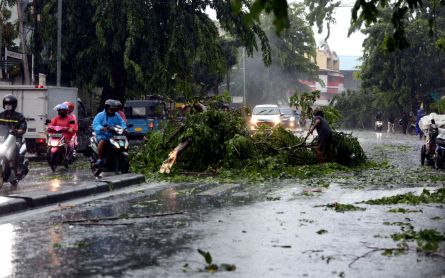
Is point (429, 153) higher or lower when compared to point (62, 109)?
lower

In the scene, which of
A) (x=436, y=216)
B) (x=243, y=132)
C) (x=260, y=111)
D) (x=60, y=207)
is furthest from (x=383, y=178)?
(x=260, y=111)

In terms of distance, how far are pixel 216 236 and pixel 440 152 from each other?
12900 millimetres

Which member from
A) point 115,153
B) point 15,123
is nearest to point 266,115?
point 115,153

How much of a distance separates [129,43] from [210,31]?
4242 mm

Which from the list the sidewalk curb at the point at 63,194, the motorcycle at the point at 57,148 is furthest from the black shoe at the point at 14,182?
the motorcycle at the point at 57,148

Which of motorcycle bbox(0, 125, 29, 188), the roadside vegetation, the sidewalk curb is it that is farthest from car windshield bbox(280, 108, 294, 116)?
motorcycle bbox(0, 125, 29, 188)

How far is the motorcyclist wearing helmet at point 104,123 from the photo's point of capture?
52.8 ft

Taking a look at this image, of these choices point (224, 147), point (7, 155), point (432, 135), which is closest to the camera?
point (7, 155)

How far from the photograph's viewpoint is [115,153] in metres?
16.5

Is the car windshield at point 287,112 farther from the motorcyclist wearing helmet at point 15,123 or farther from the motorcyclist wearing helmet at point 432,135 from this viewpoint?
the motorcyclist wearing helmet at point 15,123

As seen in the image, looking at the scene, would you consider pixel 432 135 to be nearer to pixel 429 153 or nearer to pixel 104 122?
pixel 429 153

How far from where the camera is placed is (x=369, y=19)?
6129 millimetres

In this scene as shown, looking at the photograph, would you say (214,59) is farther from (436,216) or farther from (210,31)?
(436,216)

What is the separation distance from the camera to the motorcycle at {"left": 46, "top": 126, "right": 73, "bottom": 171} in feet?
62.1
